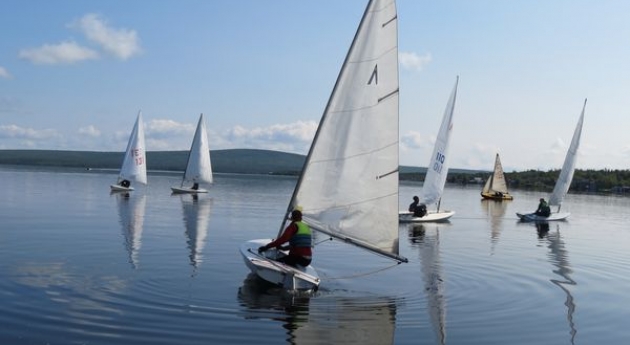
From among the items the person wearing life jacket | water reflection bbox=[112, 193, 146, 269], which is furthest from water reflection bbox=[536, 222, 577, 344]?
water reflection bbox=[112, 193, 146, 269]

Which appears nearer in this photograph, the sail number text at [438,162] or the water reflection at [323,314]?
the water reflection at [323,314]

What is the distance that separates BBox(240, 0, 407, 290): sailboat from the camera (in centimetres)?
1551

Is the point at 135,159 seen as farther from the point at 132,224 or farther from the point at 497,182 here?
the point at 497,182

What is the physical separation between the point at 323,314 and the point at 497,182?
78.0 m

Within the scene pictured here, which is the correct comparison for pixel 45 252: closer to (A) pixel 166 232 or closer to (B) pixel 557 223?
(A) pixel 166 232

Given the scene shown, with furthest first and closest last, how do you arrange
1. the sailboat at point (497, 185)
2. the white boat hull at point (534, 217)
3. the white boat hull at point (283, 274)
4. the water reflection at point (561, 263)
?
the sailboat at point (497, 185) < the white boat hull at point (534, 217) < the water reflection at point (561, 263) < the white boat hull at point (283, 274)

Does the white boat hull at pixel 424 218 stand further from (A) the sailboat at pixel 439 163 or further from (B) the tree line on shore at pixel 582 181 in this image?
(B) the tree line on shore at pixel 582 181

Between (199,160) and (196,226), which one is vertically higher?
(199,160)

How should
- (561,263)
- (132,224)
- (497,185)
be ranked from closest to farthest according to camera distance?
(561,263) → (132,224) → (497,185)

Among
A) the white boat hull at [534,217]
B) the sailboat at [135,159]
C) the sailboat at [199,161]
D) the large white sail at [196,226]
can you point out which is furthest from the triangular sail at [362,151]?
the sailboat at [199,161]

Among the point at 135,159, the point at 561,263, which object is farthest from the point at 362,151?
the point at 135,159

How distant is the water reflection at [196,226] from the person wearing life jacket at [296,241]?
13.8 ft

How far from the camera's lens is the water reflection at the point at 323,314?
41.9 ft

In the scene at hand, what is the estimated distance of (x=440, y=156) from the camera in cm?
4181
